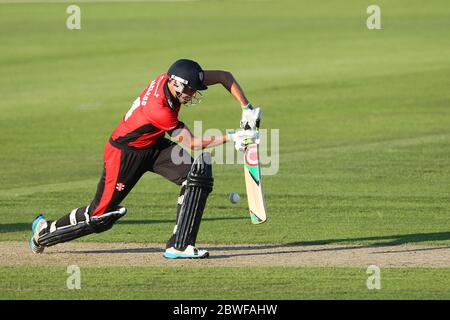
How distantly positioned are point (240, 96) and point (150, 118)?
0.98 metres

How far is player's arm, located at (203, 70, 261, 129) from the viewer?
11.1 m

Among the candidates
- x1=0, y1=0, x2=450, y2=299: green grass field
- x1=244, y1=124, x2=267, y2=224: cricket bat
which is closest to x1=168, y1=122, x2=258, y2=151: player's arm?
x1=244, y1=124, x2=267, y2=224: cricket bat

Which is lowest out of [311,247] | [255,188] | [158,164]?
[311,247]

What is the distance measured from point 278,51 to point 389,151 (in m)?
18.0

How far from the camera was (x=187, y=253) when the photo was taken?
11.4 meters

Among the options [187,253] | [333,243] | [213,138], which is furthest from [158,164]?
[333,243]

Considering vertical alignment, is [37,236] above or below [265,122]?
below

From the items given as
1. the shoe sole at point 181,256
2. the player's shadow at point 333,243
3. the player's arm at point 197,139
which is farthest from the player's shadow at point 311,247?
the player's arm at point 197,139

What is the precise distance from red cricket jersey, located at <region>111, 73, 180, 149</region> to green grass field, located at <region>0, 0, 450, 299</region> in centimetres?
138

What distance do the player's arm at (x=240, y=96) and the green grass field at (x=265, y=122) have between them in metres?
1.47

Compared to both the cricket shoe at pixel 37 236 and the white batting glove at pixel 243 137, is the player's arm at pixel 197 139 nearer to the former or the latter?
the white batting glove at pixel 243 137

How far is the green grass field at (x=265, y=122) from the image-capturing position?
10.8 m

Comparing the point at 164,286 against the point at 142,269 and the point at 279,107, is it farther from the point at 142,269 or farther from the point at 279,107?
the point at 279,107

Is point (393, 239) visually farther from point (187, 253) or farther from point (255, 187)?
point (187, 253)
